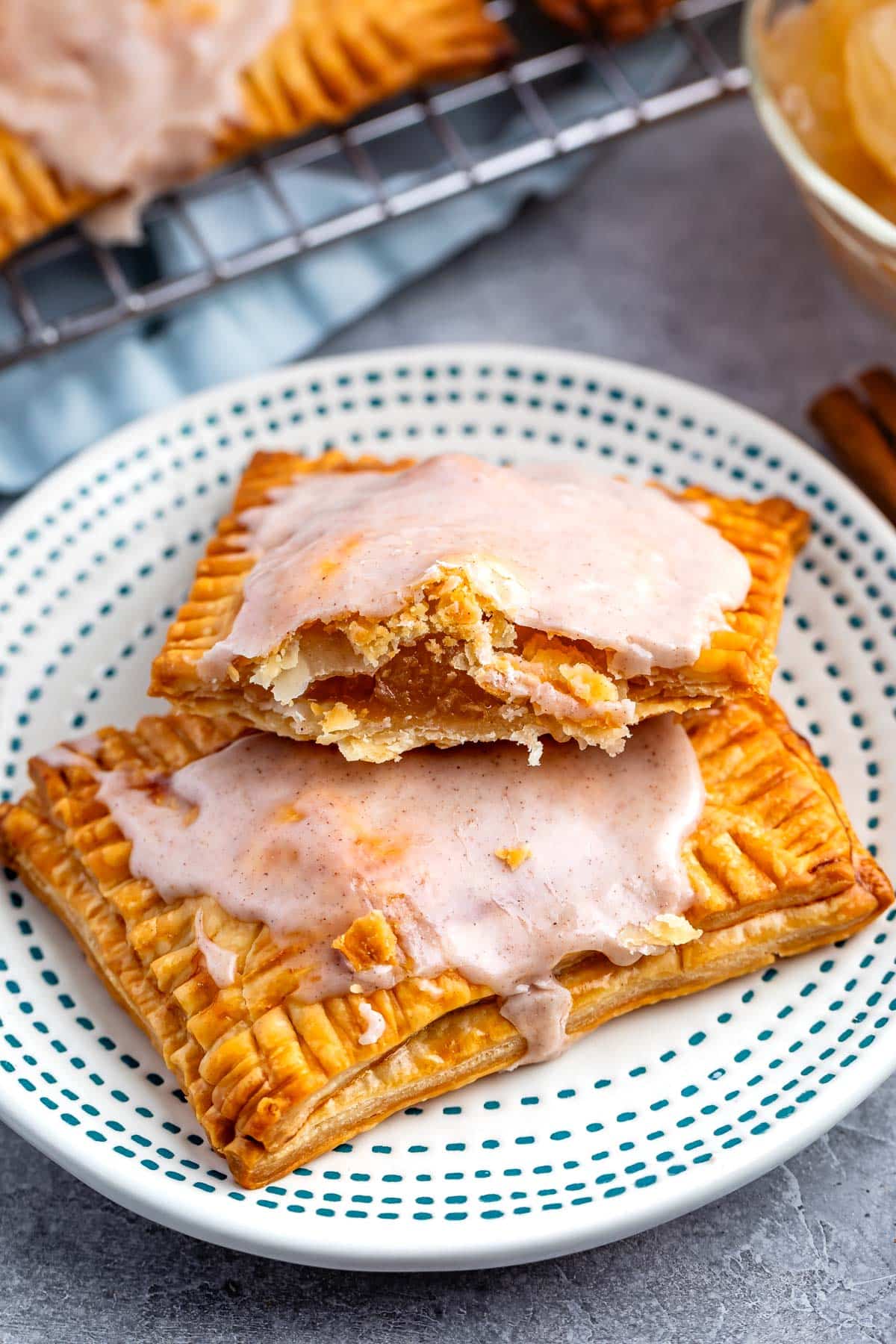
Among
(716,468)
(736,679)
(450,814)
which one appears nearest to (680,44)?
(716,468)

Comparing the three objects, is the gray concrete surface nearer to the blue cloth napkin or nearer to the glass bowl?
the glass bowl

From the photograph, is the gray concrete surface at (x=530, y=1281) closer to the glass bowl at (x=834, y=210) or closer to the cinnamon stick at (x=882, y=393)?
the cinnamon stick at (x=882, y=393)

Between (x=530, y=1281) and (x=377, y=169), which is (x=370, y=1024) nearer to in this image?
(x=530, y=1281)

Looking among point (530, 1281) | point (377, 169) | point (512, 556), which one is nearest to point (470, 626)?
point (512, 556)

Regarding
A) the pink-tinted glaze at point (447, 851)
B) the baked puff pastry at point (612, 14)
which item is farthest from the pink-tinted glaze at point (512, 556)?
the baked puff pastry at point (612, 14)

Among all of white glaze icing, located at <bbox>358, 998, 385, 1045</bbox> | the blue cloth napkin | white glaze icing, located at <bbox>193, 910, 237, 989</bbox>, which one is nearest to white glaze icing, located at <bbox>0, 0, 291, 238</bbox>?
the blue cloth napkin

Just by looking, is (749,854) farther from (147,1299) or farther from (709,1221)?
(147,1299)

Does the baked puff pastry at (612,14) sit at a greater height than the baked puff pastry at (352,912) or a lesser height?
greater
